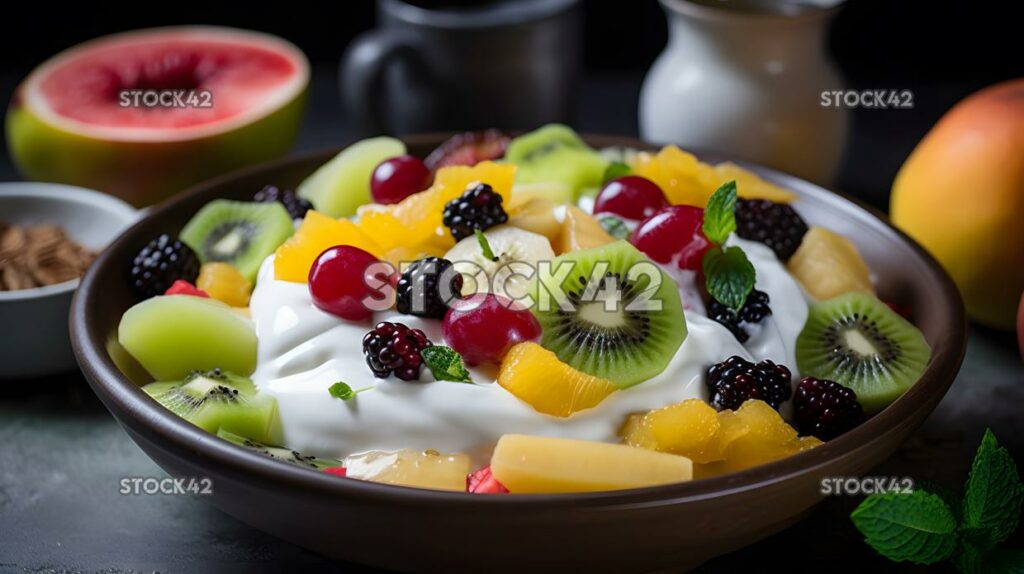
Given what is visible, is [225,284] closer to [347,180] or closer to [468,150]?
[347,180]

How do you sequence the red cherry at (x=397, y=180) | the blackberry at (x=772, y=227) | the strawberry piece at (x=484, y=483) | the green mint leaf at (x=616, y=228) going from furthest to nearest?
the red cherry at (x=397, y=180) < the blackberry at (x=772, y=227) < the green mint leaf at (x=616, y=228) < the strawberry piece at (x=484, y=483)

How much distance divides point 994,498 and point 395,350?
112 centimetres

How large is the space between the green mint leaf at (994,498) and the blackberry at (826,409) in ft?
0.78

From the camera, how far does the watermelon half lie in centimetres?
360

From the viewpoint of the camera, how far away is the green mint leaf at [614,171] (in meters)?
3.02

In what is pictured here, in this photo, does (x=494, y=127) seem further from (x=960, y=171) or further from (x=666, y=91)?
(x=960, y=171)

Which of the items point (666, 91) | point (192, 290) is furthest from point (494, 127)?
point (192, 290)

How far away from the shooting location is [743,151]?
3.65m

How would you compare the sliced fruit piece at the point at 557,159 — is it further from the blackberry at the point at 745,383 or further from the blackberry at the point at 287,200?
the blackberry at the point at 745,383

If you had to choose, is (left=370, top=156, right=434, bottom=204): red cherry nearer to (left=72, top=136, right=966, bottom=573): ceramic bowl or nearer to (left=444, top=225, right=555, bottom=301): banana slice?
(left=444, top=225, right=555, bottom=301): banana slice

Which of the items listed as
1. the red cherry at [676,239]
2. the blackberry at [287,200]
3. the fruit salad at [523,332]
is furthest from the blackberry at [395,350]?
the blackberry at [287,200]

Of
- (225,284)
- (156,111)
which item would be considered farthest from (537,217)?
(156,111)

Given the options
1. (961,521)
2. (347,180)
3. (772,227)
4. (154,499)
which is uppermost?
(772,227)

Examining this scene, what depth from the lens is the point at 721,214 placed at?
2.51 metres
